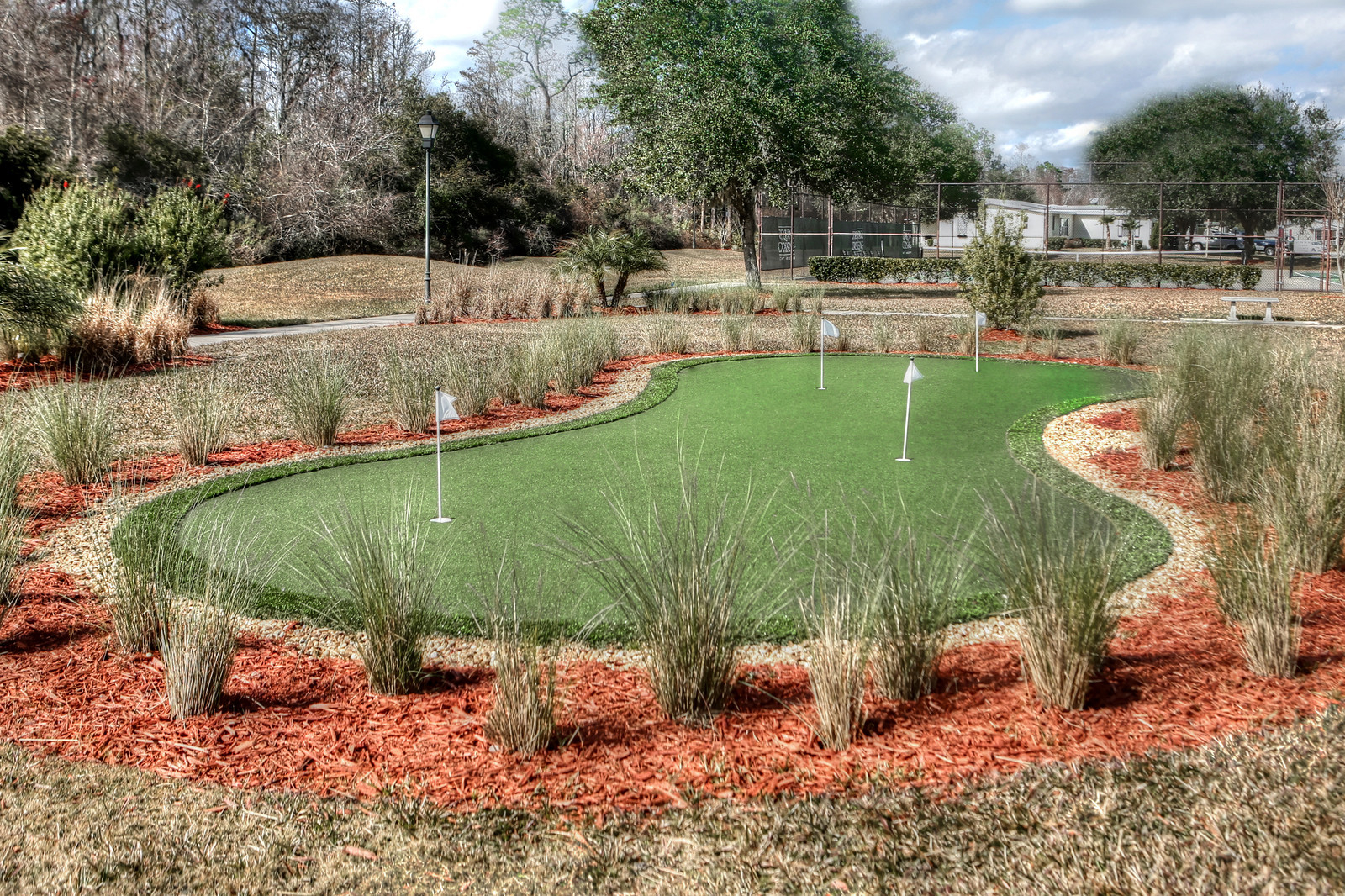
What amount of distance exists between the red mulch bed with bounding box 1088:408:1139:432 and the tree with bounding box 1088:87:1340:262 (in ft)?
110

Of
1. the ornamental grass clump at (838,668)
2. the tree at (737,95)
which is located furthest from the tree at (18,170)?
the ornamental grass clump at (838,668)

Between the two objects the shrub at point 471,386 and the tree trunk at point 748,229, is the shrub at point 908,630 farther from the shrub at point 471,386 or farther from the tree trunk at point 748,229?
the tree trunk at point 748,229

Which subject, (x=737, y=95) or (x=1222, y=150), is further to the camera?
(x=1222, y=150)

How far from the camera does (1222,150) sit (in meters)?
38.9

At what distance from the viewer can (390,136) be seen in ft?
115

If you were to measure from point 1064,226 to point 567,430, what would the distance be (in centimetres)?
5389

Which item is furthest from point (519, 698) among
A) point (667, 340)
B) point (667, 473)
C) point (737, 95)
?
point (737, 95)

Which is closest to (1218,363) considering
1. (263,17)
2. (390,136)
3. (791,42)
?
(791,42)

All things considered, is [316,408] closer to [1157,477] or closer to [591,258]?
[1157,477]

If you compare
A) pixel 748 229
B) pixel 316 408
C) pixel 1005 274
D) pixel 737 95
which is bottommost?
pixel 316 408

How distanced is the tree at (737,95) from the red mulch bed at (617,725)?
2014 centimetres

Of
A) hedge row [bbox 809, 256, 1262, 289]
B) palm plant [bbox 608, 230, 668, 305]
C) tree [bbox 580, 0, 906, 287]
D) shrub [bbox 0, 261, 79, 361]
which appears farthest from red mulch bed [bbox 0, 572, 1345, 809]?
hedge row [bbox 809, 256, 1262, 289]

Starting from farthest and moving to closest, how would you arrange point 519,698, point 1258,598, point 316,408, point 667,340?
point 667,340
point 316,408
point 1258,598
point 519,698

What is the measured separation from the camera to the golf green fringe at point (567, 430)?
157 inches
